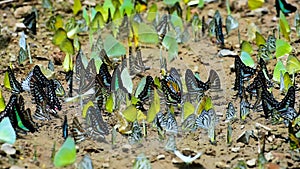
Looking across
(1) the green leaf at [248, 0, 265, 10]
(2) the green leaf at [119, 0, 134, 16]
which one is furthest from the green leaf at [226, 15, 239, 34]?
(2) the green leaf at [119, 0, 134, 16]

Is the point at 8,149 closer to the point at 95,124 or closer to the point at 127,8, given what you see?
the point at 95,124

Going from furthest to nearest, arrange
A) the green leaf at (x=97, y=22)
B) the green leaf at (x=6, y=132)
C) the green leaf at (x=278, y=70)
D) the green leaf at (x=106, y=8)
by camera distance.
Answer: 1. the green leaf at (x=106, y=8)
2. the green leaf at (x=97, y=22)
3. the green leaf at (x=278, y=70)
4. the green leaf at (x=6, y=132)

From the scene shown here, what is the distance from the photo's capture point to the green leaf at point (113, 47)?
259 cm

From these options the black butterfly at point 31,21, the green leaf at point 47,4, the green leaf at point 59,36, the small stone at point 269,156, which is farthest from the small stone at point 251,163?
the green leaf at point 47,4

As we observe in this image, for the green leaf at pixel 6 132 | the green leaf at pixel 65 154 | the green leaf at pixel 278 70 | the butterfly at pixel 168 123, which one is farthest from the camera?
the green leaf at pixel 278 70

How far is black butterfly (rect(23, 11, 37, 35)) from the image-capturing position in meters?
2.84

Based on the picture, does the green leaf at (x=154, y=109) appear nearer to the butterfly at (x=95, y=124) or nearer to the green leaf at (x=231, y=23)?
the butterfly at (x=95, y=124)

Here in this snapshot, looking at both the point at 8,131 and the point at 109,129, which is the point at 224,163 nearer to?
the point at 109,129

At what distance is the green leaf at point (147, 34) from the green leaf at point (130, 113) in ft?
2.14

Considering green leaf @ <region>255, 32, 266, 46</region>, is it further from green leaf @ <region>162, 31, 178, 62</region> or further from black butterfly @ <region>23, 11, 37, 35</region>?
black butterfly @ <region>23, 11, 37, 35</region>

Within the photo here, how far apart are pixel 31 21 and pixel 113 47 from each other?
1.50 ft

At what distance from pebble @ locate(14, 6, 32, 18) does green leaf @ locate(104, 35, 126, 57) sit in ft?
1.92

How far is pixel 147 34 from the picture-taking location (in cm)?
277

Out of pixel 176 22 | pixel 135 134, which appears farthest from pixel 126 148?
pixel 176 22
